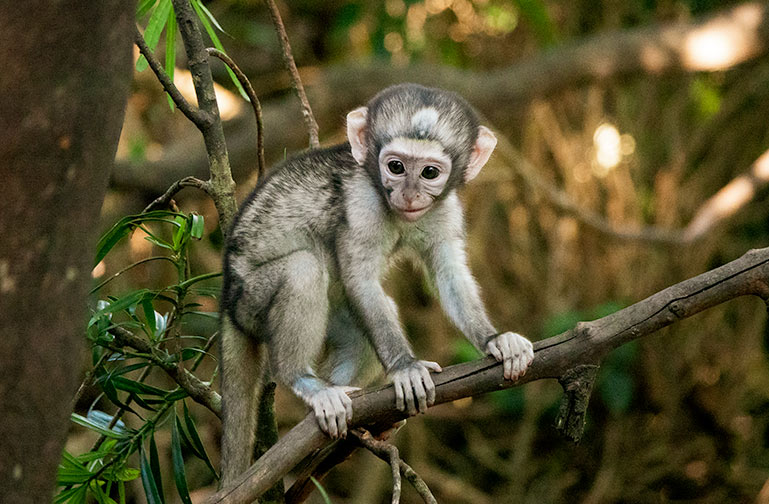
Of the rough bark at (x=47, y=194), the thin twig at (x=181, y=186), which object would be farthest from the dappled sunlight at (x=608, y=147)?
the rough bark at (x=47, y=194)

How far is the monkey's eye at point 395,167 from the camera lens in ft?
9.81

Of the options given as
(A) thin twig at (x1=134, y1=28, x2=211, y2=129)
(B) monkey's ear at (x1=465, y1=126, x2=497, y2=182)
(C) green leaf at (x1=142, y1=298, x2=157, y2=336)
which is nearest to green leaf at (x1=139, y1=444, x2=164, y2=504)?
(C) green leaf at (x1=142, y1=298, x2=157, y2=336)

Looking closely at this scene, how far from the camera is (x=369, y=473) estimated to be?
6734 millimetres

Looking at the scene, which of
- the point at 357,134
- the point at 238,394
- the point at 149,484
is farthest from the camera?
the point at 357,134

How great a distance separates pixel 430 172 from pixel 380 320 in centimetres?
53

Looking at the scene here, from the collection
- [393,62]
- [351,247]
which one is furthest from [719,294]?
[393,62]

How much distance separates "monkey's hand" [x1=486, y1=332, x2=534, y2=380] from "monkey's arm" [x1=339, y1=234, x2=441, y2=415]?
0.19 m

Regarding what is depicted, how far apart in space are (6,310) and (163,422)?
168 cm

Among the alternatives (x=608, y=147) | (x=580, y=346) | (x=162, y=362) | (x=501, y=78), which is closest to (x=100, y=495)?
(x=162, y=362)

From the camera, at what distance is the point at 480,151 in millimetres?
3252

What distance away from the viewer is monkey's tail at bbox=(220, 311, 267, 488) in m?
2.83

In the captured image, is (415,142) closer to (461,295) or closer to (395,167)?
(395,167)

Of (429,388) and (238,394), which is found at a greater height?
(429,388)

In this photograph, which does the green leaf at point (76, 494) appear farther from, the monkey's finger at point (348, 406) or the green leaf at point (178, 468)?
the monkey's finger at point (348, 406)
